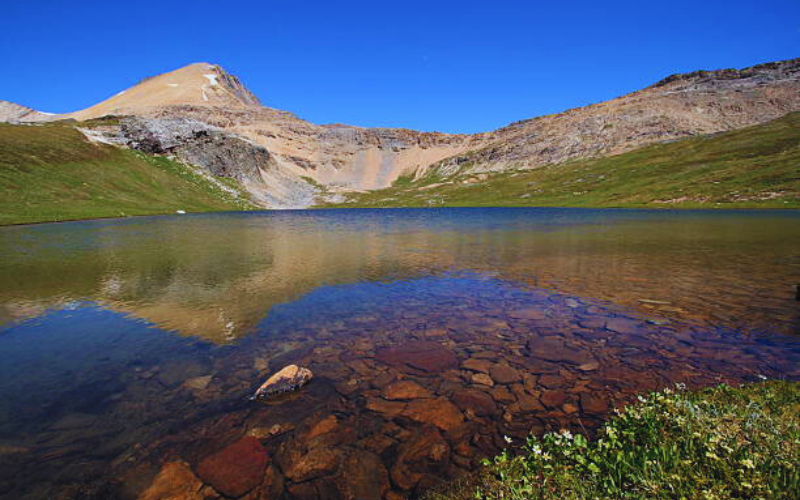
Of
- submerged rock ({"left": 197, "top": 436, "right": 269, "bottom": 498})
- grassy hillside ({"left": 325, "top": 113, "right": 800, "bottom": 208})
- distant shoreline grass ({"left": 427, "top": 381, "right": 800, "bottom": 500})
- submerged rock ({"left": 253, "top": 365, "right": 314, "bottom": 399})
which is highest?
grassy hillside ({"left": 325, "top": 113, "right": 800, "bottom": 208})

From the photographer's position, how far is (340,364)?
11.5 m

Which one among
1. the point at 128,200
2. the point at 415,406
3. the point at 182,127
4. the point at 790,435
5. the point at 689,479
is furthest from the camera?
the point at 182,127

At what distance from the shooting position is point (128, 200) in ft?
341

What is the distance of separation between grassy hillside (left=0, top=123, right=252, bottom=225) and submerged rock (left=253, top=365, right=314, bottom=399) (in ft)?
289

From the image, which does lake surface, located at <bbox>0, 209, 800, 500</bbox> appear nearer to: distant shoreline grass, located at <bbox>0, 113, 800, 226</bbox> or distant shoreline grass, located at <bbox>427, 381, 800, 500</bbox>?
distant shoreline grass, located at <bbox>427, 381, 800, 500</bbox>

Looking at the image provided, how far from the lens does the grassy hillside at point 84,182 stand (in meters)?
80.6

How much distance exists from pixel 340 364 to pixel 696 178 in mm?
174369

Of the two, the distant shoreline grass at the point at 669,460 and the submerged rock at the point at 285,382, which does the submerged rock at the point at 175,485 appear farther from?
the distant shoreline grass at the point at 669,460

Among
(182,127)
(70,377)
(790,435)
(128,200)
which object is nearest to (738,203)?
(790,435)

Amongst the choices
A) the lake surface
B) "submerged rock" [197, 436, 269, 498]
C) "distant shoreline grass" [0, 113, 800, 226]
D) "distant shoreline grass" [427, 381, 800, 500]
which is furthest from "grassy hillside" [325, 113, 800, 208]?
"submerged rock" [197, 436, 269, 498]

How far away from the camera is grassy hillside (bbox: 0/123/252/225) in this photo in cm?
8056

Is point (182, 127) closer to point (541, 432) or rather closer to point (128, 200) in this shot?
point (128, 200)

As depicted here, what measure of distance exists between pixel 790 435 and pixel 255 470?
29.5 ft

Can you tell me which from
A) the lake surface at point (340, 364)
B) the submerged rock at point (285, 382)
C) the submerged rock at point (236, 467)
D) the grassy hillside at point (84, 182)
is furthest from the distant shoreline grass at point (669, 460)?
the grassy hillside at point (84, 182)
